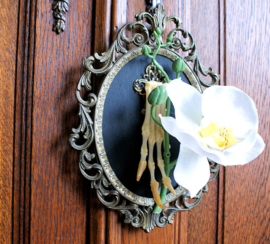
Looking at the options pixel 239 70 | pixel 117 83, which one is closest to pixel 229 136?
pixel 117 83

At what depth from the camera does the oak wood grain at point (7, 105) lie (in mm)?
333

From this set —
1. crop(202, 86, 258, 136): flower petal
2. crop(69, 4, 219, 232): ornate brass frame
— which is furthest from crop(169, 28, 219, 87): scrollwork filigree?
crop(202, 86, 258, 136): flower petal

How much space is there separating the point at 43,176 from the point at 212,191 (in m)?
0.33

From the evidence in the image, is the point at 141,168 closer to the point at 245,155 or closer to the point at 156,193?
the point at 156,193

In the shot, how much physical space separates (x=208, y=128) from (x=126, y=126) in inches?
4.8

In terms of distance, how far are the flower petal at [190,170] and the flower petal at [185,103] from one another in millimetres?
37

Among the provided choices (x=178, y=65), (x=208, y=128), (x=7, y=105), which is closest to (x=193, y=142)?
(x=208, y=128)

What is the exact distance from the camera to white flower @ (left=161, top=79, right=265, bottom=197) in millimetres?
308

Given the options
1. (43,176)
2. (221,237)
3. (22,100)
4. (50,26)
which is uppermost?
(50,26)

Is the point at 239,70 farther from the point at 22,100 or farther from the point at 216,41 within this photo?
the point at 22,100

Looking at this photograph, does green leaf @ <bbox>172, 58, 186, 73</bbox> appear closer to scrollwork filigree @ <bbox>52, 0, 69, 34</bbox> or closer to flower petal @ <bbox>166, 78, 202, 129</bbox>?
flower petal @ <bbox>166, 78, 202, 129</bbox>

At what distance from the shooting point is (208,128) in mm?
319

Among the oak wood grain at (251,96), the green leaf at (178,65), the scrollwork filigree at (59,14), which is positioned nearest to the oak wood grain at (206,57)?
the oak wood grain at (251,96)

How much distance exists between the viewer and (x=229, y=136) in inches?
12.4
